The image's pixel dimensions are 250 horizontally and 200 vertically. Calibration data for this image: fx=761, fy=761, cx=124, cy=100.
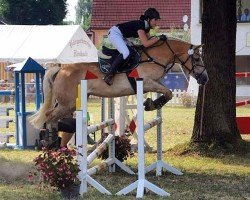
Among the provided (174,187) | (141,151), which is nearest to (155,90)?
(174,187)

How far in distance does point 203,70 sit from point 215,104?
2.48 metres

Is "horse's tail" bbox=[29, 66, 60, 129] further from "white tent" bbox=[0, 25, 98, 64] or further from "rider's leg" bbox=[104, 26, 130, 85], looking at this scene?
"white tent" bbox=[0, 25, 98, 64]

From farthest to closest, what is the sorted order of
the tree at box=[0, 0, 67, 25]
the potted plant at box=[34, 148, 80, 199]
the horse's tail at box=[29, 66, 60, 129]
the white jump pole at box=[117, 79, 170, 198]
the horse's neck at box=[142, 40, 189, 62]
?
the tree at box=[0, 0, 67, 25]
the horse's tail at box=[29, 66, 60, 129]
the horse's neck at box=[142, 40, 189, 62]
the white jump pole at box=[117, 79, 170, 198]
the potted plant at box=[34, 148, 80, 199]

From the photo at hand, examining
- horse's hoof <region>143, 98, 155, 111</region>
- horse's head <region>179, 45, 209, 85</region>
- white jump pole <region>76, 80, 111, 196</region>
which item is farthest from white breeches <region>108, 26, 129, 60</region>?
white jump pole <region>76, 80, 111, 196</region>

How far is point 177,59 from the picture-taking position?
36.3ft

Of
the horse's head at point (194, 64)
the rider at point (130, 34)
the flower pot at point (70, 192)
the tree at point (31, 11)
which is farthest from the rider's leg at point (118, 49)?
the tree at point (31, 11)

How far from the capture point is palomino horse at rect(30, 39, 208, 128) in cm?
1070

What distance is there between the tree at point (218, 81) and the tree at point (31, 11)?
49588 millimetres

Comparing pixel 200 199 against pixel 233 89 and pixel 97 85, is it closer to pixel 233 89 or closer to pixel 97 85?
pixel 97 85

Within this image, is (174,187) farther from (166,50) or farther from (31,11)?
(31,11)

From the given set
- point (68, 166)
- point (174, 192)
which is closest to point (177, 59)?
point (174, 192)

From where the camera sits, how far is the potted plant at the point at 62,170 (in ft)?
27.7

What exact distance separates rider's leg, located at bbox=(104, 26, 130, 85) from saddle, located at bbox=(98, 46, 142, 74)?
66 millimetres

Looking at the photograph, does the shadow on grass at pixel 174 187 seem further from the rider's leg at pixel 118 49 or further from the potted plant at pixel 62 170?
the rider's leg at pixel 118 49
